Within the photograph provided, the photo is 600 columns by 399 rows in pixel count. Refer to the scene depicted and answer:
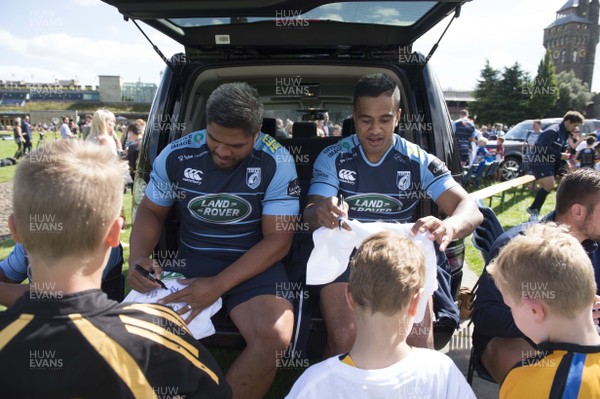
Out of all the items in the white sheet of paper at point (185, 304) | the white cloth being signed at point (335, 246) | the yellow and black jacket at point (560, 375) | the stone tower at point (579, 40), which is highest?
the stone tower at point (579, 40)

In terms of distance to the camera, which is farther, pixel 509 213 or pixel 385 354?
pixel 509 213

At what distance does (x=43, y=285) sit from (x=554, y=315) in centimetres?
166

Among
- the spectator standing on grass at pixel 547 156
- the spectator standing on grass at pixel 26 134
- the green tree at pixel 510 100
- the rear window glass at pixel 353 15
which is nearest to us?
the rear window glass at pixel 353 15

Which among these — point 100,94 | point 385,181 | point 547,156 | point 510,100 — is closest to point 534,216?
point 547,156

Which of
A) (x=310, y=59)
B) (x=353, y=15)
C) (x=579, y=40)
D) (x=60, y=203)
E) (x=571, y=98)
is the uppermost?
(x=579, y=40)

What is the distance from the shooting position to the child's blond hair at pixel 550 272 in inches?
62.3

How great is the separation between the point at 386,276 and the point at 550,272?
0.60m

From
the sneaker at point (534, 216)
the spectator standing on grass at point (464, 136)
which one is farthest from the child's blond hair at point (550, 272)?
the spectator standing on grass at point (464, 136)

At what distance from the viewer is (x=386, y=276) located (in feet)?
5.24

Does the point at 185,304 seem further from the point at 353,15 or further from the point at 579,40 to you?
the point at 579,40

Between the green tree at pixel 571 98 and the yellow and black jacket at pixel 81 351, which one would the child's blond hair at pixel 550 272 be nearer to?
the yellow and black jacket at pixel 81 351

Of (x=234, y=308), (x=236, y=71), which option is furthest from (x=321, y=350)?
(x=236, y=71)

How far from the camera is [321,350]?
2.47 m

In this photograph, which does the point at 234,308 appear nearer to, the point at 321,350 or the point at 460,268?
the point at 321,350
